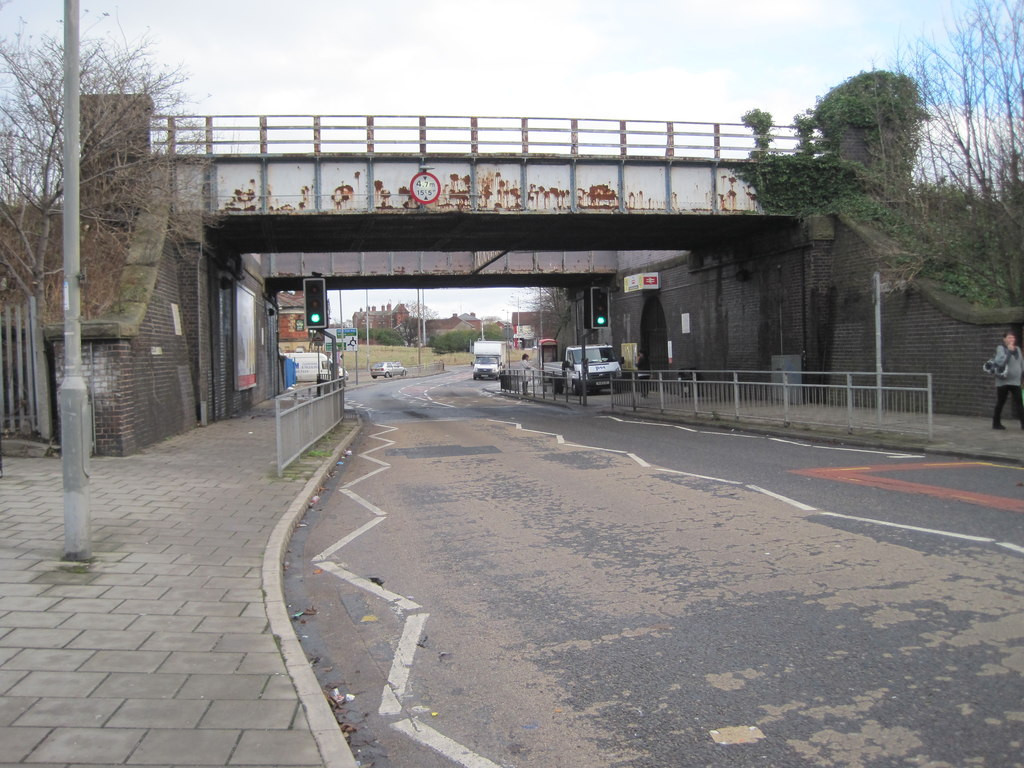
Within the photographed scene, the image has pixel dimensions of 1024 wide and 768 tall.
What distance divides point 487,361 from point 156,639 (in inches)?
2446

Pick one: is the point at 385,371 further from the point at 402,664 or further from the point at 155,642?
the point at 402,664

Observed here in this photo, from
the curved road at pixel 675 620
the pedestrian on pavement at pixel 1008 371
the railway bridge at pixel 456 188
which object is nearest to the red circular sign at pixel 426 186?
the railway bridge at pixel 456 188

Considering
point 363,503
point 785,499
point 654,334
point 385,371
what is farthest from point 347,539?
point 385,371

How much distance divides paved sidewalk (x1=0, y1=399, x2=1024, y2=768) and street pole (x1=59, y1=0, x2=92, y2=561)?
0.33m

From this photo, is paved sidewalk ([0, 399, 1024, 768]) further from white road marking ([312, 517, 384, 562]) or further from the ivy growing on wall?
the ivy growing on wall

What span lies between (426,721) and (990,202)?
53.2 ft

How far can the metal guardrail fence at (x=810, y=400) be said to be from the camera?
1398 cm

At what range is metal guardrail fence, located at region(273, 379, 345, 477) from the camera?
36.5 feet

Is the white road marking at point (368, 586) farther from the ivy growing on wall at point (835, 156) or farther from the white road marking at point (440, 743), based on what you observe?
the ivy growing on wall at point (835, 156)

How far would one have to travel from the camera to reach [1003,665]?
13.6ft

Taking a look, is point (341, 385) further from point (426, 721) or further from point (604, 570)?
point (426, 721)

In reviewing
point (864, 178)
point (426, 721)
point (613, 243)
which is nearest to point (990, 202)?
point (864, 178)

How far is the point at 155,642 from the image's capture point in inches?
183

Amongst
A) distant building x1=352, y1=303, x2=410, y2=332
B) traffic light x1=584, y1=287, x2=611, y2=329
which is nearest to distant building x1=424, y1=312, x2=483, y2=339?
distant building x1=352, y1=303, x2=410, y2=332
